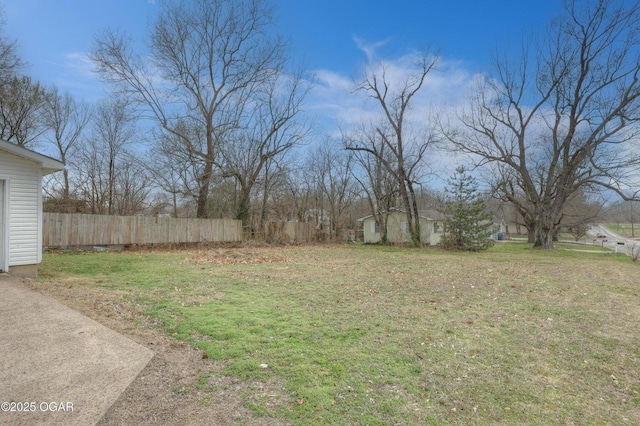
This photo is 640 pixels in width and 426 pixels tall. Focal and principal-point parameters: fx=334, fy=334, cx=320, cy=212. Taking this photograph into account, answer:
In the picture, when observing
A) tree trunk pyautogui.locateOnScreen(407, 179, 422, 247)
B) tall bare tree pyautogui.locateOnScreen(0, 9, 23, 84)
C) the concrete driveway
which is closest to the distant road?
tree trunk pyautogui.locateOnScreen(407, 179, 422, 247)

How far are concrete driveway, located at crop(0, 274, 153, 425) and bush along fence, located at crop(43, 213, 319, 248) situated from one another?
10.5m

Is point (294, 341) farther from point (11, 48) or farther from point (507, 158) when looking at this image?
point (507, 158)

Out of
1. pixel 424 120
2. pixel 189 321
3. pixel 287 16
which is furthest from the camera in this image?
pixel 424 120

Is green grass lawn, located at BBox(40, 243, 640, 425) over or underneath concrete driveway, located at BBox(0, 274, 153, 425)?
underneath

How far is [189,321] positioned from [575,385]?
13.8ft

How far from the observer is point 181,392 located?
259cm

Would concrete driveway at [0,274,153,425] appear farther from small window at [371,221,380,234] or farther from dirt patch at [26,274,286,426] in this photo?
small window at [371,221,380,234]

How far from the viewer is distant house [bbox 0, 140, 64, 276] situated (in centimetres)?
666

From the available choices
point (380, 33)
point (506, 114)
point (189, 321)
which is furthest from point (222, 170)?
point (506, 114)

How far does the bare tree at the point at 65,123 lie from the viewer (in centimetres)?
1948

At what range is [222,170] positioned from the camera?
19.8m

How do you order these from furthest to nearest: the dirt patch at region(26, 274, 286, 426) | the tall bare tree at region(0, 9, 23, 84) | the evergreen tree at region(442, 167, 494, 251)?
the evergreen tree at region(442, 167, 494, 251) → the tall bare tree at region(0, 9, 23, 84) → the dirt patch at region(26, 274, 286, 426)

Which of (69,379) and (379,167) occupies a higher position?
(379,167)

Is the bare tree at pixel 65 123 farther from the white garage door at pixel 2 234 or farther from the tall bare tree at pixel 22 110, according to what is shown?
the white garage door at pixel 2 234
